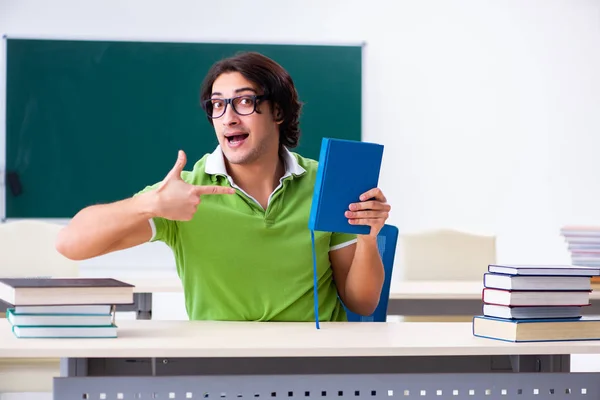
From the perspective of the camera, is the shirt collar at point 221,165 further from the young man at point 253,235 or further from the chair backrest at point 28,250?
the chair backrest at point 28,250

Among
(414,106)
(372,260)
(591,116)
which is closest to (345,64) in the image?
(414,106)

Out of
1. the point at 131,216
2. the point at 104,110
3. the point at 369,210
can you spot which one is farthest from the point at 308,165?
the point at 104,110

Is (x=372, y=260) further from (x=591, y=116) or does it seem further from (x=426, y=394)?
(x=591, y=116)

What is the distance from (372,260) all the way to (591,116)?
3.52 m

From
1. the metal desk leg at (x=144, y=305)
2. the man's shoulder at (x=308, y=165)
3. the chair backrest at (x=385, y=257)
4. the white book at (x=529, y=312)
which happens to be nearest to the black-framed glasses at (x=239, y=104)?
the man's shoulder at (x=308, y=165)

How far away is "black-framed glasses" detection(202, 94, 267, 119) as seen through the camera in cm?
205

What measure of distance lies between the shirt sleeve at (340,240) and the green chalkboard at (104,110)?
2.76 m

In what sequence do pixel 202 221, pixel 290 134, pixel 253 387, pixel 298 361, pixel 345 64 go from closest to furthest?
pixel 253 387 < pixel 298 361 < pixel 202 221 < pixel 290 134 < pixel 345 64

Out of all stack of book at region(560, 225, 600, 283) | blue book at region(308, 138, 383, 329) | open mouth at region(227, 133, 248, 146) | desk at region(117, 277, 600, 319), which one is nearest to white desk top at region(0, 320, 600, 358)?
blue book at region(308, 138, 383, 329)

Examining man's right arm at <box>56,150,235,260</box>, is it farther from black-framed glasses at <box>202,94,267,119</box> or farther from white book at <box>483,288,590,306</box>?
white book at <box>483,288,590,306</box>

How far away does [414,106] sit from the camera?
5.02 metres

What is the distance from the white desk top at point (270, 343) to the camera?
1503 millimetres

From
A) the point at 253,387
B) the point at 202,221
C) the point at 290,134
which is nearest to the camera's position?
the point at 253,387

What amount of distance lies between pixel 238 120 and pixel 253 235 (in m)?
0.29
